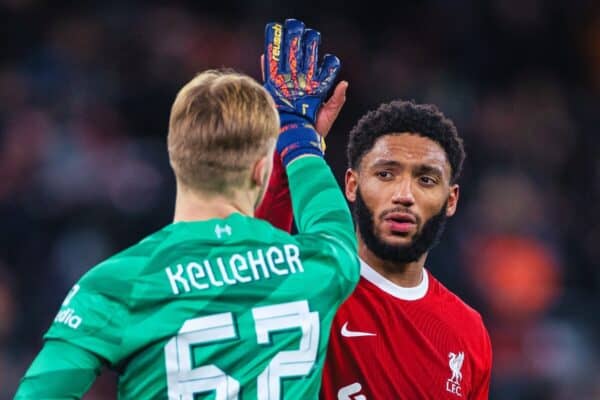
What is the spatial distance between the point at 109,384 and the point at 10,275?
4.05 feet

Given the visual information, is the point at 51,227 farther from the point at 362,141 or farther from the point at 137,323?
the point at 137,323

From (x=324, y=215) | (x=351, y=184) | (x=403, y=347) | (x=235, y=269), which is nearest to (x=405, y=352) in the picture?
(x=403, y=347)

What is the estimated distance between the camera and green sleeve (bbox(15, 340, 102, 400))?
8.42 feet

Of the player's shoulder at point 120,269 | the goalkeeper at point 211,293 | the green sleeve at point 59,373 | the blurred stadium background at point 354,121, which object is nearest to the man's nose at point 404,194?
the goalkeeper at point 211,293

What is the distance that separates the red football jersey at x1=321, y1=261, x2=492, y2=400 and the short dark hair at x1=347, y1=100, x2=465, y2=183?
44 cm

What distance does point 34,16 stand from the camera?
1129 centimetres

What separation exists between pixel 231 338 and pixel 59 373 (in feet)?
1.38

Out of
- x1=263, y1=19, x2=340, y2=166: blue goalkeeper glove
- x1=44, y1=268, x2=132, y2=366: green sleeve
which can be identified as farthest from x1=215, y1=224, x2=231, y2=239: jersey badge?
x1=263, y1=19, x2=340, y2=166: blue goalkeeper glove

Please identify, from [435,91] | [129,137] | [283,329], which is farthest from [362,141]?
[435,91]

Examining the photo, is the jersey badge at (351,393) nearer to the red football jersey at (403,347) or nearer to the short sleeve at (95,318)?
the red football jersey at (403,347)

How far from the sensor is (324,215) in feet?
9.85

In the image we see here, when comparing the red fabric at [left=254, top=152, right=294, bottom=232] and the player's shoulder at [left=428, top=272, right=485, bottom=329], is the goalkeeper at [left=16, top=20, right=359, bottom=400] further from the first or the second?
the player's shoulder at [left=428, top=272, right=485, bottom=329]

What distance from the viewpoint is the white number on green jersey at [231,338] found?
8.81 ft

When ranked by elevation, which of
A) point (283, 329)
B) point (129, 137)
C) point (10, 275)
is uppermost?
point (283, 329)
